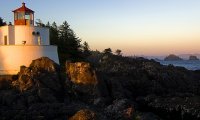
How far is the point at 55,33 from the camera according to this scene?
1896 inches

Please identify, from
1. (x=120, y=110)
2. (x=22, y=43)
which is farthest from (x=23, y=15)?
(x=120, y=110)

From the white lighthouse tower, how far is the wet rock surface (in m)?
2.27

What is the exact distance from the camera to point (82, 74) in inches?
1180

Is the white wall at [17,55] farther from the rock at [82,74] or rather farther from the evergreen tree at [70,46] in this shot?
the evergreen tree at [70,46]

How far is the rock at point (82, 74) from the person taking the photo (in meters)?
29.6

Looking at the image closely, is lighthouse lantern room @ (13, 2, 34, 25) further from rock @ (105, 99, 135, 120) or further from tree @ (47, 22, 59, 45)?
rock @ (105, 99, 135, 120)

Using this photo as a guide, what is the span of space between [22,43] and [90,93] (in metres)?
9.35

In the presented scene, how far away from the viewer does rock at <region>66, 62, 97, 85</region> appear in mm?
29562

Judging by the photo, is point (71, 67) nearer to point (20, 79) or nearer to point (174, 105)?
point (20, 79)

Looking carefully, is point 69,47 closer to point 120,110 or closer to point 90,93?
point 90,93

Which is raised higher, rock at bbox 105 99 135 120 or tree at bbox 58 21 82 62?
tree at bbox 58 21 82 62

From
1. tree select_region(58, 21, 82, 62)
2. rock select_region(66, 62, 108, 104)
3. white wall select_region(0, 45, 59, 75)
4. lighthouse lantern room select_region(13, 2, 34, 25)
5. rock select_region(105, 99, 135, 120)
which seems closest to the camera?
rock select_region(105, 99, 135, 120)

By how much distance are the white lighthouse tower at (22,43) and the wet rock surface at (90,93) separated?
7.46ft

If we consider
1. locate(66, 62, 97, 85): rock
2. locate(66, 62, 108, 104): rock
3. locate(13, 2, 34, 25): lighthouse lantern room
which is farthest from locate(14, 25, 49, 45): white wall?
locate(66, 62, 97, 85): rock
